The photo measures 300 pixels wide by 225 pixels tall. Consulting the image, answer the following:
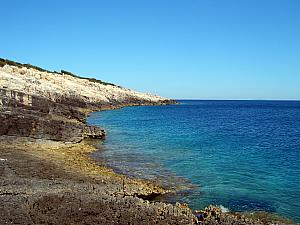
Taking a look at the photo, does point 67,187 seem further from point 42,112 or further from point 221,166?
point 42,112

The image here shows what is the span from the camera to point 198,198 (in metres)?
21.6

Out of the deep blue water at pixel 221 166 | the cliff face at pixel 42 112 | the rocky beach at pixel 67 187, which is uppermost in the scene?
the cliff face at pixel 42 112

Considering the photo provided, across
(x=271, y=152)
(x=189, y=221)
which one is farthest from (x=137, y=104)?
(x=189, y=221)

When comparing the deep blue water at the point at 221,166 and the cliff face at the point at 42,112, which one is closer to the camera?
the deep blue water at the point at 221,166

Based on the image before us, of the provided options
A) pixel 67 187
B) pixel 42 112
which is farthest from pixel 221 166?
pixel 42 112

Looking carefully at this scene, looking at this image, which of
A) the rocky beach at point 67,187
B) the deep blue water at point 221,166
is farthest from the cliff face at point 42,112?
the deep blue water at point 221,166

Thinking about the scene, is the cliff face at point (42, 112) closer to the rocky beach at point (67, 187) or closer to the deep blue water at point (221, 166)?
the rocky beach at point (67, 187)

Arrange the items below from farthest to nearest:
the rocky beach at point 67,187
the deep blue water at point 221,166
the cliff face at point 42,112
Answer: the cliff face at point 42,112
the deep blue water at point 221,166
the rocky beach at point 67,187

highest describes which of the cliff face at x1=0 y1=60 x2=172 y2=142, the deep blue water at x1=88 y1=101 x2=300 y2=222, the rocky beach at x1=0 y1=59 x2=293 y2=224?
the cliff face at x1=0 y1=60 x2=172 y2=142

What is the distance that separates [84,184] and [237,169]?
15629 mm

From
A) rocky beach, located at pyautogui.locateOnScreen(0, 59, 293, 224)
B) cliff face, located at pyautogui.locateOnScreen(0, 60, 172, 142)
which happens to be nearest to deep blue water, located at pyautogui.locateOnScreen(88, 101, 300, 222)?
rocky beach, located at pyautogui.locateOnScreen(0, 59, 293, 224)

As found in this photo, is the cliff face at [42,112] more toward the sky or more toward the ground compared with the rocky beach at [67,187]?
more toward the sky

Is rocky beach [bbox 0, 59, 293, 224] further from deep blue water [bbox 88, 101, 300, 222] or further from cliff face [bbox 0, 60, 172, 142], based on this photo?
deep blue water [bbox 88, 101, 300, 222]

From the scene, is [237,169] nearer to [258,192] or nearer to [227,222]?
[258,192]
